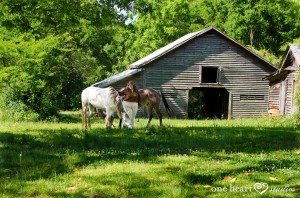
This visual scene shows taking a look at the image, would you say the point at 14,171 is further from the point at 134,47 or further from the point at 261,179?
the point at 134,47

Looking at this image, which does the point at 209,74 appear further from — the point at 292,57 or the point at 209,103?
the point at 292,57

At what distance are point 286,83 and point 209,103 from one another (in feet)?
42.9

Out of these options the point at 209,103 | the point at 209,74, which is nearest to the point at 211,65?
the point at 209,74

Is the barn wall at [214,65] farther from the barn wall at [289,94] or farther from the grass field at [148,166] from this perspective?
the grass field at [148,166]

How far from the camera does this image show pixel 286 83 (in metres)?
30.5

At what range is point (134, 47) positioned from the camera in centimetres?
5497

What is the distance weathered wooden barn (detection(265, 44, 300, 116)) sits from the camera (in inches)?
1128

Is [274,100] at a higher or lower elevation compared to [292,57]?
lower

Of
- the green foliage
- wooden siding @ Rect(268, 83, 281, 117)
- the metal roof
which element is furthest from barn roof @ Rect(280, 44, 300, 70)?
the green foliage

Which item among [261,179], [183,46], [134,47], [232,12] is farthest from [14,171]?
[232,12]

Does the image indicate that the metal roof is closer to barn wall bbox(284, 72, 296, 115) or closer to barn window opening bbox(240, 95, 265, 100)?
barn window opening bbox(240, 95, 265, 100)

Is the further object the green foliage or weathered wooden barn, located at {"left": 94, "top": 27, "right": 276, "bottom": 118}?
weathered wooden barn, located at {"left": 94, "top": 27, "right": 276, "bottom": 118}

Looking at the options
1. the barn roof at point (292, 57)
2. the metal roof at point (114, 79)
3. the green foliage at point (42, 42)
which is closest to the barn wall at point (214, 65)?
the metal roof at point (114, 79)

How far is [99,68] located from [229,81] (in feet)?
87.9
